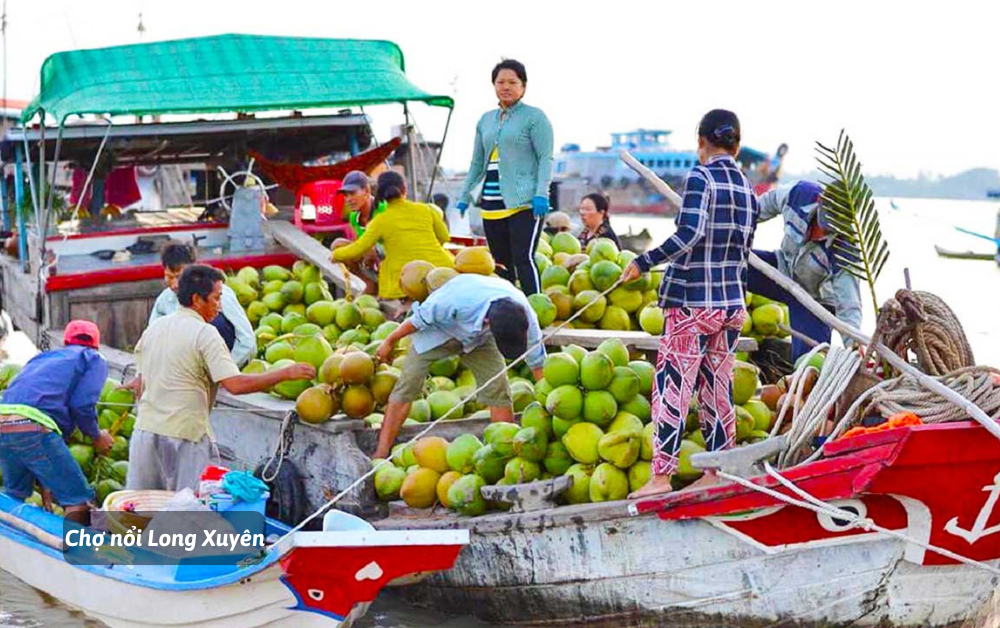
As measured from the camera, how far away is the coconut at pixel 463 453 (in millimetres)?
5996

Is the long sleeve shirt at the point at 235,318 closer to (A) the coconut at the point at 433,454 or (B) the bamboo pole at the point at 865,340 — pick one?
(A) the coconut at the point at 433,454

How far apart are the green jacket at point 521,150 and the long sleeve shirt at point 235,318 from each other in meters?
1.77

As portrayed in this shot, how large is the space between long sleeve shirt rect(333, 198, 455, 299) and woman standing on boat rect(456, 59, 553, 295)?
57cm

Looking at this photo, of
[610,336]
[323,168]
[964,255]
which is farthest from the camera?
[964,255]

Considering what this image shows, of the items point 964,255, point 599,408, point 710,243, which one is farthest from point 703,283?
point 964,255

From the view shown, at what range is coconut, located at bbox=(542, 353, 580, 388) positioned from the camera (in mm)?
5715

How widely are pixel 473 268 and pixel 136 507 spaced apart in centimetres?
225

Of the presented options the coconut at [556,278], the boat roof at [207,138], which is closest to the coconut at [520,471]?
the coconut at [556,278]

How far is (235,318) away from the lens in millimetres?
7441

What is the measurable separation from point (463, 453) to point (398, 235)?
1.95 meters

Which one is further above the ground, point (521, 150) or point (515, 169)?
point (521, 150)

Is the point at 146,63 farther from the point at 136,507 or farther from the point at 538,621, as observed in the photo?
the point at 538,621

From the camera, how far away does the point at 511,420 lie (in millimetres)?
6539

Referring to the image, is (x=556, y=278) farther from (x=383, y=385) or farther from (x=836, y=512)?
(x=836, y=512)
